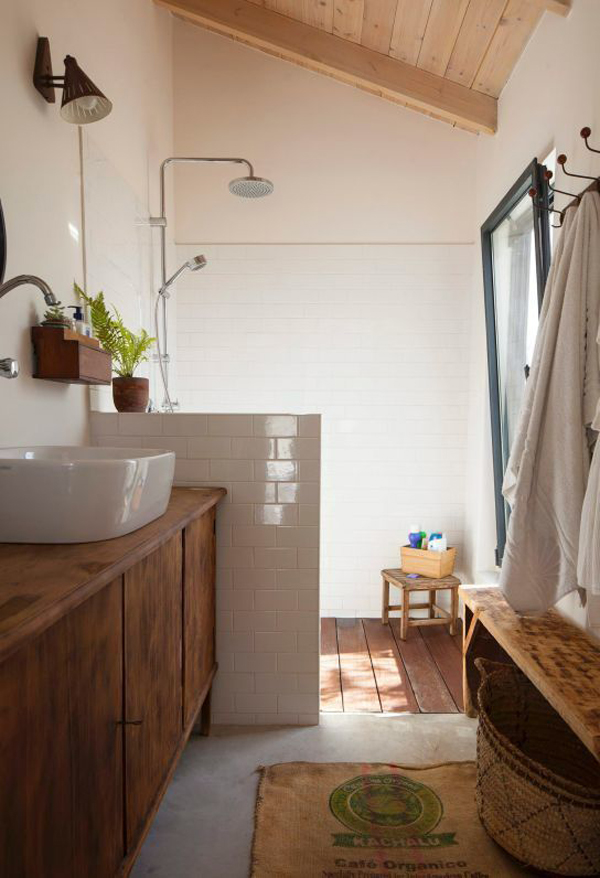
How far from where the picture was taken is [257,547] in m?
2.31

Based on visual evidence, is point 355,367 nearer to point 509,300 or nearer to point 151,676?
point 509,300

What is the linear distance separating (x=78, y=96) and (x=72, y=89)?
3cm

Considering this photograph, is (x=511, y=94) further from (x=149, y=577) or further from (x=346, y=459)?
(x=149, y=577)

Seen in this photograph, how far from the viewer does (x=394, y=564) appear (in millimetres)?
3730

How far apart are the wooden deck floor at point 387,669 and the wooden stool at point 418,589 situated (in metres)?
0.09

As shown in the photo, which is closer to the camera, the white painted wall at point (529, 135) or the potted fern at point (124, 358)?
the white painted wall at point (529, 135)

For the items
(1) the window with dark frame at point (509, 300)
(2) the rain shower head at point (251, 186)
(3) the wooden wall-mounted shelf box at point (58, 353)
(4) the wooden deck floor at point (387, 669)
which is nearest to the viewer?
(3) the wooden wall-mounted shelf box at point (58, 353)

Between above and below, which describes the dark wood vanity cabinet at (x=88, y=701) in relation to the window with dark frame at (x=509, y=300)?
below

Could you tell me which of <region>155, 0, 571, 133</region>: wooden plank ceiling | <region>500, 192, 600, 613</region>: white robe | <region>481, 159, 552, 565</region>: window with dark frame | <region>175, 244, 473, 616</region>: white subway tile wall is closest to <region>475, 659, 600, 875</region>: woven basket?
<region>500, 192, 600, 613</region>: white robe

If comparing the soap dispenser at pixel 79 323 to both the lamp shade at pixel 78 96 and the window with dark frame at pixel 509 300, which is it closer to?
the lamp shade at pixel 78 96

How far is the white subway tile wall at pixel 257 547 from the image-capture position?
227 centimetres

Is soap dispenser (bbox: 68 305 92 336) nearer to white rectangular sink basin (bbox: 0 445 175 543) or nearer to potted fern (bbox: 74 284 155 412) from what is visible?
potted fern (bbox: 74 284 155 412)

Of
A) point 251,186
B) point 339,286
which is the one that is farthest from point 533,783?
point 339,286

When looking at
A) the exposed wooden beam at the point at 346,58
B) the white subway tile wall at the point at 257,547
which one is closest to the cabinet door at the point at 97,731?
the white subway tile wall at the point at 257,547
